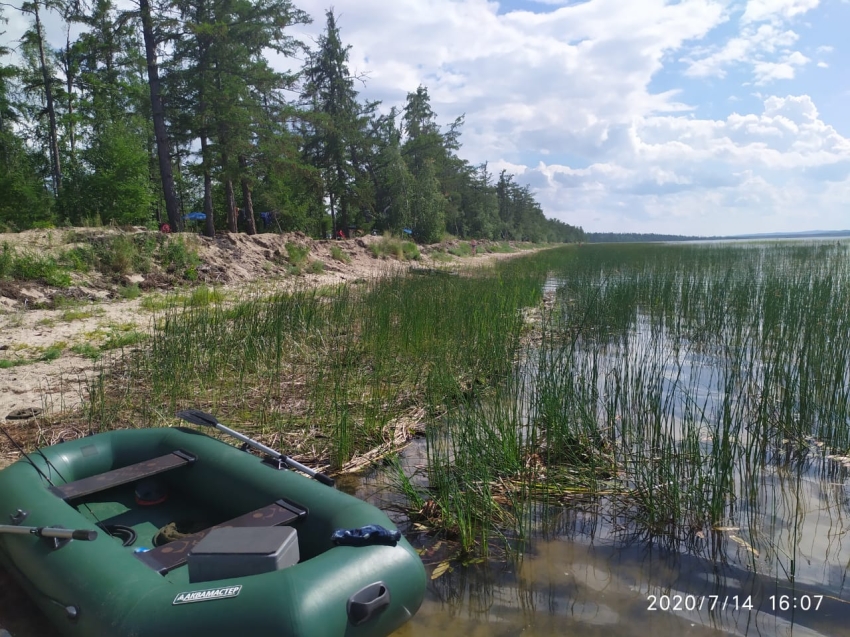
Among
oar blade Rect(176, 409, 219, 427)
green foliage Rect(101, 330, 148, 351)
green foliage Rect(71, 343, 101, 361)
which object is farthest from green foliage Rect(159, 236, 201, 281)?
oar blade Rect(176, 409, 219, 427)

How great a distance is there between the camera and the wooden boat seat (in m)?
2.17

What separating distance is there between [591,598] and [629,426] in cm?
154

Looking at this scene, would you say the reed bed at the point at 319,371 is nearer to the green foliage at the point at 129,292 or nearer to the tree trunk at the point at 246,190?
the green foliage at the point at 129,292

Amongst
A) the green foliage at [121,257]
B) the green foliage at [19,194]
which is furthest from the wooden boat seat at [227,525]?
the green foliage at [19,194]

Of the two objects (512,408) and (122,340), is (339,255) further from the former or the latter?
(512,408)

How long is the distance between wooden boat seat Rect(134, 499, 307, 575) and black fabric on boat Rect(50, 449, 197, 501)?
450 mm

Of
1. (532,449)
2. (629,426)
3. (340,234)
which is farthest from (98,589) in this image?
(340,234)

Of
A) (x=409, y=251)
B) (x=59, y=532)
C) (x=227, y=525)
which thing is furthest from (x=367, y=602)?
(x=409, y=251)

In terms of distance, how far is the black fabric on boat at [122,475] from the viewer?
8.18 feet

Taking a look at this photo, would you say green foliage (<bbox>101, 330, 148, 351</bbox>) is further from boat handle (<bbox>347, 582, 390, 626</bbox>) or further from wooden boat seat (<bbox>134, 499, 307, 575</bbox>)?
boat handle (<bbox>347, 582, 390, 626</bbox>)

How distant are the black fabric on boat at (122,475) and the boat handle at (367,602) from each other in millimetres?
1342

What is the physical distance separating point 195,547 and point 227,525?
1.29 ft

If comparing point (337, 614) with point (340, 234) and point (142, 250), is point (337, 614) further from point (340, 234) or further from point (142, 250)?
point (340, 234)

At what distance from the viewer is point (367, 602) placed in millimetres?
1796
